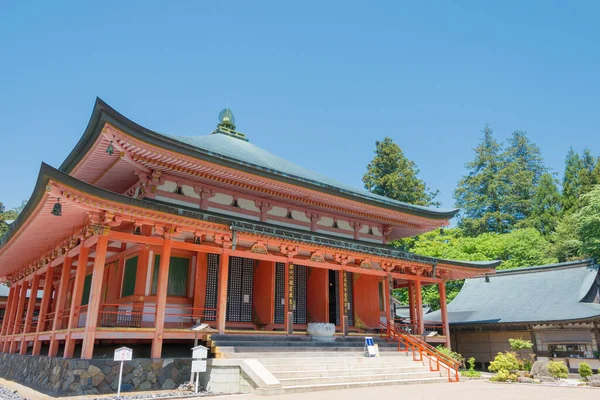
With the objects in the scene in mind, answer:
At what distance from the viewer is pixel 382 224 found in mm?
21594

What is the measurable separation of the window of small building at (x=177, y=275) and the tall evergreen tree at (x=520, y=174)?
1700 inches

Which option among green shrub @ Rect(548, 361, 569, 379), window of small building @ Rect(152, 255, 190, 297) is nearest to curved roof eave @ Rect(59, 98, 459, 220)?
window of small building @ Rect(152, 255, 190, 297)

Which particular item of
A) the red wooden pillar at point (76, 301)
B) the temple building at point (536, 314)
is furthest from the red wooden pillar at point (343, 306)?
the temple building at point (536, 314)

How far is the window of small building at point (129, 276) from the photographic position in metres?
14.2

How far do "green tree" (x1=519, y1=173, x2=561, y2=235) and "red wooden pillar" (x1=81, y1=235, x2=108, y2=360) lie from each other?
43.4 m

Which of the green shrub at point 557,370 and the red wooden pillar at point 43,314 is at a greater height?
the red wooden pillar at point 43,314

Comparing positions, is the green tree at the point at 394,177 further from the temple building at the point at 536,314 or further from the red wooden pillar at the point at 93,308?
the red wooden pillar at the point at 93,308

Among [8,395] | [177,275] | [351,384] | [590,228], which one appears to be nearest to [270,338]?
[351,384]

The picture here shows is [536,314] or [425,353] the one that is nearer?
[425,353]

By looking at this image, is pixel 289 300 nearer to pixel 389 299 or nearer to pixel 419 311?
pixel 389 299

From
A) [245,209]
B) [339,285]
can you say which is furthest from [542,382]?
[245,209]

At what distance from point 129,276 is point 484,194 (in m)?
47.1

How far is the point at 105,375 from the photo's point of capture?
10797mm

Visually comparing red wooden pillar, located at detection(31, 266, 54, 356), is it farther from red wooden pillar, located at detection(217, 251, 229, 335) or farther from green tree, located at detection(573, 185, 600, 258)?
green tree, located at detection(573, 185, 600, 258)
